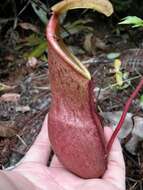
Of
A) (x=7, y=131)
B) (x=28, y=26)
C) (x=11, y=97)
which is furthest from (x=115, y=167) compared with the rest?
(x=28, y=26)

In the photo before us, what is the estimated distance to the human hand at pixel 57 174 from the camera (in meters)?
1.52

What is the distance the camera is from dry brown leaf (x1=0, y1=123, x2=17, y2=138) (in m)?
2.06

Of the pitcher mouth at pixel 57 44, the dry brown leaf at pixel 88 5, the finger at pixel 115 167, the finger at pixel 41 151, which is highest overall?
the dry brown leaf at pixel 88 5

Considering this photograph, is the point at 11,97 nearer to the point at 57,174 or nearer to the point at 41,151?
the point at 41,151

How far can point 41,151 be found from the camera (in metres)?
1.70

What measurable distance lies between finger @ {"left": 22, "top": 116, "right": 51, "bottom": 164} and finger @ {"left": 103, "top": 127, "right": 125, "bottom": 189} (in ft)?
0.73

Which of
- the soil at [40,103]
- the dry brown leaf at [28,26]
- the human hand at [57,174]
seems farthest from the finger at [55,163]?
the dry brown leaf at [28,26]

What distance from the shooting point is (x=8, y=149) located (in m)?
2.04

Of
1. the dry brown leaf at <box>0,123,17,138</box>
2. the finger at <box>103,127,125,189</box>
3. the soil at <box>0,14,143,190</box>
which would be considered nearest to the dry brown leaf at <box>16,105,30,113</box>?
the soil at <box>0,14,143,190</box>

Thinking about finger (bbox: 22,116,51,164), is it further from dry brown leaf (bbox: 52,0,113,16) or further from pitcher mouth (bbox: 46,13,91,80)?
Answer: dry brown leaf (bbox: 52,0,113,16)

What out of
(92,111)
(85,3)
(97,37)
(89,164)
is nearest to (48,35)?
(85,3)

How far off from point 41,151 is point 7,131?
411mm

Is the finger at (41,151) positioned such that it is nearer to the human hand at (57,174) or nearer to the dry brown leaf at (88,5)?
the human hand at (57,174)

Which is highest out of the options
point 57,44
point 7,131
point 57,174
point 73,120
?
point 57,44
